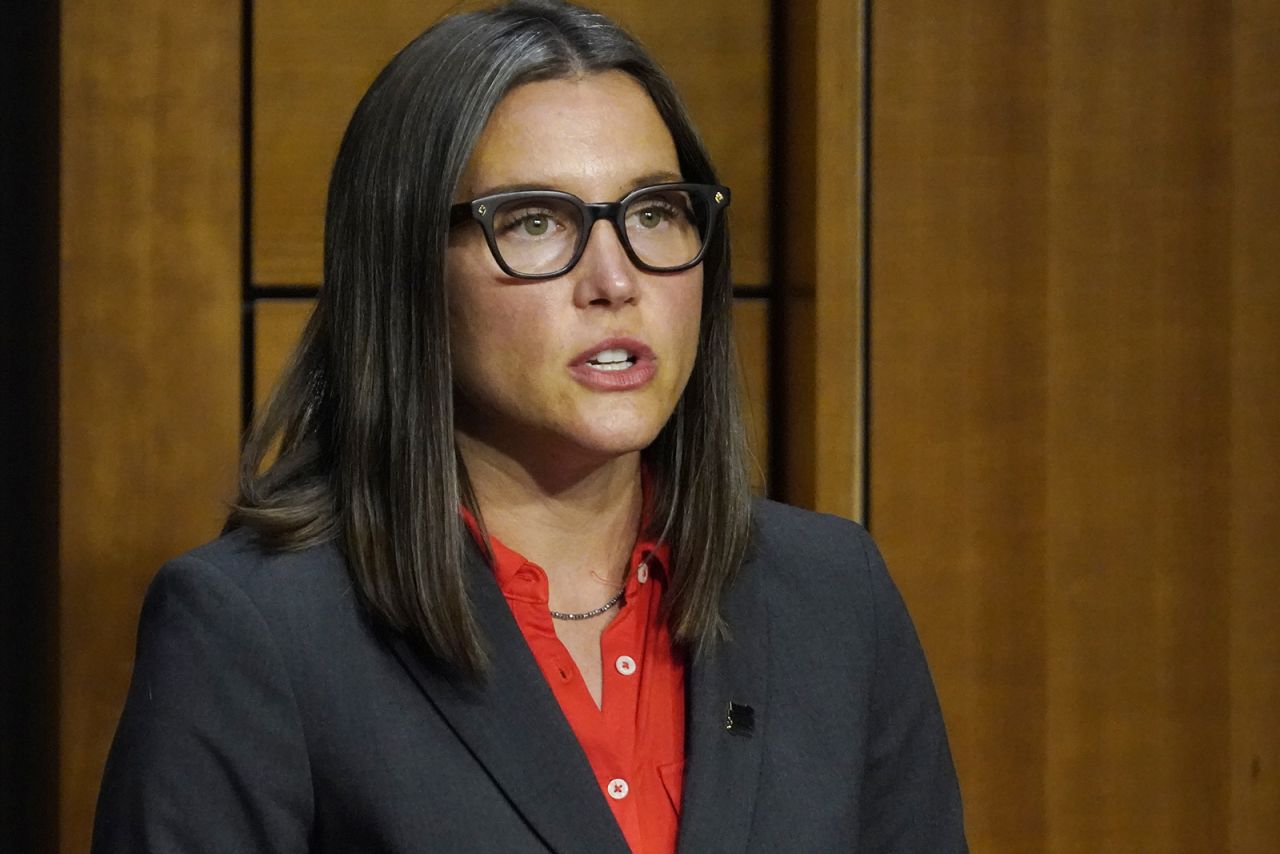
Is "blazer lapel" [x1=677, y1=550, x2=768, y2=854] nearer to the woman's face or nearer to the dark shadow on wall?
the woman's face

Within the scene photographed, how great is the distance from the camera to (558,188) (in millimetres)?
1252

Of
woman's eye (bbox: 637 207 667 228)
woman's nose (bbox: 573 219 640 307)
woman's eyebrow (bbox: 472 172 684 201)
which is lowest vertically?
woman's nose (bbox: 573 219 640 307)

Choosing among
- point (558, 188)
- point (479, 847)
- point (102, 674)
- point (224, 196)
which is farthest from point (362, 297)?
point (102, 674)

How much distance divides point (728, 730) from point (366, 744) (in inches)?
10.9

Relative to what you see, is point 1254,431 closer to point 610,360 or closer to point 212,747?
point 610,360

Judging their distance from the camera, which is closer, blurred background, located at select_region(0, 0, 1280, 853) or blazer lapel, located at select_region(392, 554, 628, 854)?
blazer lapel, located at select_region(392, 554, 628, 854)

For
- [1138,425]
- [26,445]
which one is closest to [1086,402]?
[1138,425]

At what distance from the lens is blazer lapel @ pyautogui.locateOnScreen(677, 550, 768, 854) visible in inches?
48.5

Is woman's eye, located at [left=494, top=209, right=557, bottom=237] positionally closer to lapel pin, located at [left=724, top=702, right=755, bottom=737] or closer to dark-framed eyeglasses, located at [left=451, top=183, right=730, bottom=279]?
dark-framed eyeglasses, located at [left=451, top=183, right=730, bottom=279]

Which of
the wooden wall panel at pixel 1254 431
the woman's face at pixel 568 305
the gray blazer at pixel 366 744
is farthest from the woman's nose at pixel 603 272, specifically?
the wooden wall panel at pixel 1254 431

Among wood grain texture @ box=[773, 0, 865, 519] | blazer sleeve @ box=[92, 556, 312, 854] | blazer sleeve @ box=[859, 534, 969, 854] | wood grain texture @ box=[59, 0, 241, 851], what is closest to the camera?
blazer sleeve @ box=[92, 556, 312, 854]

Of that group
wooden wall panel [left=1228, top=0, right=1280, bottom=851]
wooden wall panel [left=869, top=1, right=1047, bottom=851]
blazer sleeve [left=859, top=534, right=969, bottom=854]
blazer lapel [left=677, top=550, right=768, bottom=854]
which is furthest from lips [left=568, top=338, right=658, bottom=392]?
wooden wall panel [left=1228, top=0, right=1280, bottom=851]

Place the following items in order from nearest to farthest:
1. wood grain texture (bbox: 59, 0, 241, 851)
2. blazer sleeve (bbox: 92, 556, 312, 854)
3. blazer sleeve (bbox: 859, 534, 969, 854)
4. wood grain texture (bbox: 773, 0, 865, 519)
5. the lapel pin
Result: blazer sleeve (bbox: 92, 556, 312, 854), the lapel pin, blazer sleeve (bbox: 859, 534, 969, 854), wood grain texture (bbox: 59, 0, 241, 851), wood grain texture (bbox: 773, 0, 865, 519)

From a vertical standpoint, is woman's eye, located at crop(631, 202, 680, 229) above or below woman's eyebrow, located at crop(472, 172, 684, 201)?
below
